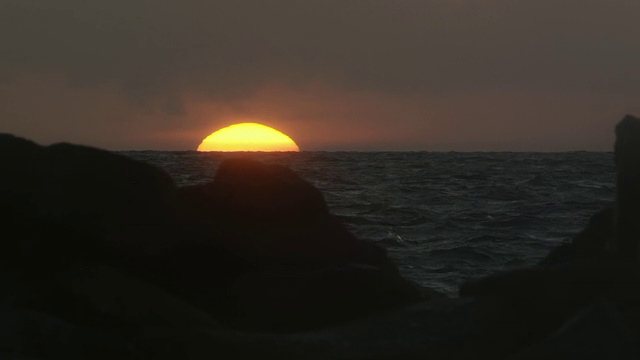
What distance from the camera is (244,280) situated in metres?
6.68

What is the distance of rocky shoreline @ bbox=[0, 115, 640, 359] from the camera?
17.5ft

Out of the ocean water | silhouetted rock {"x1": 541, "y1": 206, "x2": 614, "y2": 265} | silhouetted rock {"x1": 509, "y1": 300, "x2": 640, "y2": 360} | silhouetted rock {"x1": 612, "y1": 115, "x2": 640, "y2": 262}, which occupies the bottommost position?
the ocean water

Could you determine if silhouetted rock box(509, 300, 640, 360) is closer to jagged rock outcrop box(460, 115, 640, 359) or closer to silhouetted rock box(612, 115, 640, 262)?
jagged rock outcrop box(460, 115, 640, 359)

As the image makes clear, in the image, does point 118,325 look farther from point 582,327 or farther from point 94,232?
point 582,327

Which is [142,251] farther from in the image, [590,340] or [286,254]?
[590,340]

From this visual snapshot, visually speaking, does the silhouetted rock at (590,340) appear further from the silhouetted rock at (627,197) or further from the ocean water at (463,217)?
the ocean water at (463,217)

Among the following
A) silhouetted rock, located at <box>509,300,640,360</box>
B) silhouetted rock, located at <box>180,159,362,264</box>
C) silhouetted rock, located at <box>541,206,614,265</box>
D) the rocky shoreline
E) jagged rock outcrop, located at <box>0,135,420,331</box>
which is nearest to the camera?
silhouetted rock, located at <box>509,300,640,360</box>

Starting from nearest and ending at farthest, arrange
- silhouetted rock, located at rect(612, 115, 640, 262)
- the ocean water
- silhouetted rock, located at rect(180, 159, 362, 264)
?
silhouetted rock, located at rect(612, 115, 640, 262) → silhouetted rock, located at rect(180, 159, 362, 264) → the ocean water

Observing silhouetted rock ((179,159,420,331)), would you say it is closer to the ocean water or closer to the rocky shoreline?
the rocky shoreline

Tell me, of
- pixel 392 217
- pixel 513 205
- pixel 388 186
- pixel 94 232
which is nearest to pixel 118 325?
pixel 94 232

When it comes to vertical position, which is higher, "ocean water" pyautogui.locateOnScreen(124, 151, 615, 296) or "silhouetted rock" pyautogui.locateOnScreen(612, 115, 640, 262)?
"silhouetted rock" pyautogui.locateOnScreen(612, 115, 640, 262)

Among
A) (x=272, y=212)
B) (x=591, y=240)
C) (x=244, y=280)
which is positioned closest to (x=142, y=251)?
(x=244, y=280)

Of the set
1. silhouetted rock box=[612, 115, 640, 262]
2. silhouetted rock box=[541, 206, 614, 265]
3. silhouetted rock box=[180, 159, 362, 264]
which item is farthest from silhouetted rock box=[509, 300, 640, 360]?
silhouetted rock box=[180, 159, 362, 264]

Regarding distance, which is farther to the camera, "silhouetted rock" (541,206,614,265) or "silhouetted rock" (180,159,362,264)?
"silhouetted rock" (541,206,614,265)
